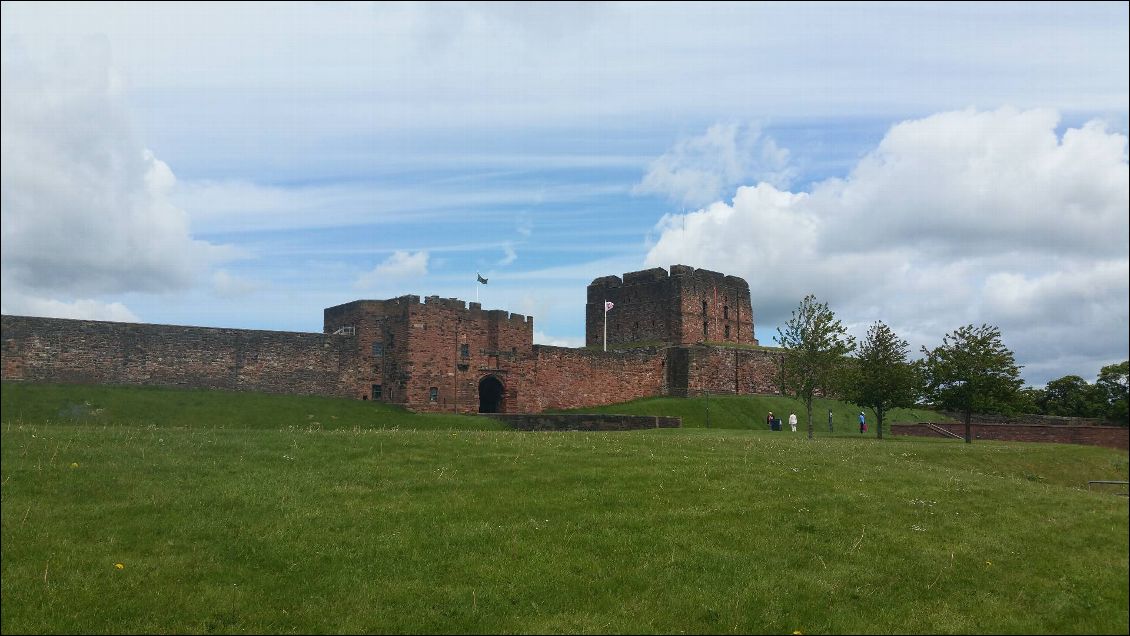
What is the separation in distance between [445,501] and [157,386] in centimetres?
2829

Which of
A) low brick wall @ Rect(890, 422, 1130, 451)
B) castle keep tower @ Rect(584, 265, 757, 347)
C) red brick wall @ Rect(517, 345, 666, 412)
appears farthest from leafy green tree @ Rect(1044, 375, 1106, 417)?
red brick wall @ Rect(517, 345, 666, 412)

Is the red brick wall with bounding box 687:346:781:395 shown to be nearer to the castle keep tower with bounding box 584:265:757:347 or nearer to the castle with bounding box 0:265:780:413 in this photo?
the castle with bounding box 0:265:780:413

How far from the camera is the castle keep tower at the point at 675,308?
6262 centimetres

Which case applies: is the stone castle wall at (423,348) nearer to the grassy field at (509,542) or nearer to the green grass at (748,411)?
the green grass at (748,411)

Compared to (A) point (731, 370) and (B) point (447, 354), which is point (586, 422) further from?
(A) point (731, 370)

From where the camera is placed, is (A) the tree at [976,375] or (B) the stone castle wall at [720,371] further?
(B) the stone castle wall at [720,371]

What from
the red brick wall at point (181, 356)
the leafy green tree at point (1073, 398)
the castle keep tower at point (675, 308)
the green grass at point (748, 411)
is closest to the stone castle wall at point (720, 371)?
the green grass at point (748, 411)

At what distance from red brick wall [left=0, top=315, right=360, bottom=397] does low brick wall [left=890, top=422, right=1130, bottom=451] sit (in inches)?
1202

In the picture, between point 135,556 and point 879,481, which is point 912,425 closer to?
point 879,481

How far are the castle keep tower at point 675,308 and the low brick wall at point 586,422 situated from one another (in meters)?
22.9

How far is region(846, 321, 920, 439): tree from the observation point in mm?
36000

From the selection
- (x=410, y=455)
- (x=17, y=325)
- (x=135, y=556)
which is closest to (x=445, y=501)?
(x=410, y=455)

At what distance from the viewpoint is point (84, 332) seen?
3619 cm

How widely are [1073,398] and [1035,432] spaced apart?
88.7ft
